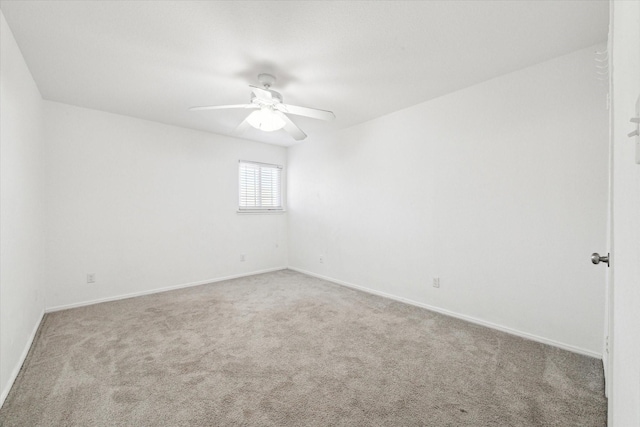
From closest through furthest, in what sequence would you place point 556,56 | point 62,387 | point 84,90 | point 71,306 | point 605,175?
point 62,387
point 605,175
point 556,56
point 84,90
point 71,306

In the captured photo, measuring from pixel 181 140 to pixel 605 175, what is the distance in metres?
4.70

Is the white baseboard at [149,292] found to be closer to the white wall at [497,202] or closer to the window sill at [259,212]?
the window sill at [259,212]

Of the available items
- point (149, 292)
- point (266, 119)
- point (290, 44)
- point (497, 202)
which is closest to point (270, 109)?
point (266, 119)

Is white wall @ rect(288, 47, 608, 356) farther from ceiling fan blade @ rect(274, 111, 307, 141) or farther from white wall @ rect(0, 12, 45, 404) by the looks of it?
white wall @ rect(0, 12, 45, 404)

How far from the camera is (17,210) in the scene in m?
2.11

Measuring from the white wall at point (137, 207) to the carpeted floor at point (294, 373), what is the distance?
25.9 inches

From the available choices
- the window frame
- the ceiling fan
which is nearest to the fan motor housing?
the ceiling fan

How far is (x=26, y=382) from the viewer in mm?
1844

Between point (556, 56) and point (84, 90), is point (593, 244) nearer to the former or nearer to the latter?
point (556, 56)

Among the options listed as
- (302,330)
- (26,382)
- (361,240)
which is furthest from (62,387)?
(361,240)

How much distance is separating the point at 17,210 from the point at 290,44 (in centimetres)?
239

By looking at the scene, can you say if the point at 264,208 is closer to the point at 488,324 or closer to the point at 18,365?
the point at 18,365

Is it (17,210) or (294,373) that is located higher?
(17,210)

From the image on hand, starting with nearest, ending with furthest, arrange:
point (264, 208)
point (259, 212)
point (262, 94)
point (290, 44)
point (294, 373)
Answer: point (294, 373) → point (290, 44) → point (262, 94) → point (259, 212) → point (264, 208)
